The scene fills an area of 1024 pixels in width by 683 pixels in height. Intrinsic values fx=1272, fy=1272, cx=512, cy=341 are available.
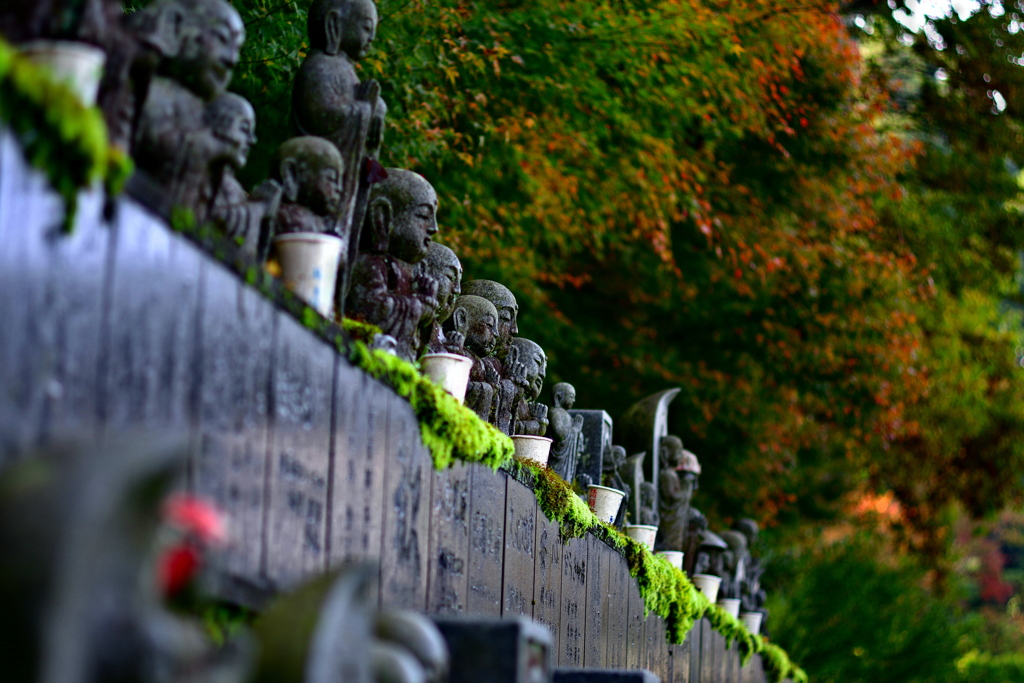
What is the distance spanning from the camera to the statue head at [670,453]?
12912mm

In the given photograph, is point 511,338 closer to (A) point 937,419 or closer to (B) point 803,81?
(B) point 803,81

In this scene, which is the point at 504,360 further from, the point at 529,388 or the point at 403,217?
the point at 403,217

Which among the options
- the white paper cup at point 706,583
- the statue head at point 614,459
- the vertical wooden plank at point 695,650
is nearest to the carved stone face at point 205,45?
the statue head at point 614,459

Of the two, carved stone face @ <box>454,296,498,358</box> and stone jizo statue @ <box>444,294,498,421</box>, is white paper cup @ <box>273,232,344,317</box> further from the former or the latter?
carved stone face @ <box>454,296,498,358</box>

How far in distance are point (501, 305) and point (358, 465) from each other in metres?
3.43

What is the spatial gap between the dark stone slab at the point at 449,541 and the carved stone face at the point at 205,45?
201cm

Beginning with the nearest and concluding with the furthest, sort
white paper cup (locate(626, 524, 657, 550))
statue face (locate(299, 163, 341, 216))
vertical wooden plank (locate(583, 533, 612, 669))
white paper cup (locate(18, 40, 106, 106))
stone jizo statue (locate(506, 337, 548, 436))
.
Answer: white paper cup (locate(18, 40, 106, 106))
statue face (locate(299, 163, 341, 216))
stone jizo statue (locate(506, 337, 548, 436))
vertical wooden plank (locate(583, 533, 612, 669))
white paper cup (locate(626, 524, 657, 550))

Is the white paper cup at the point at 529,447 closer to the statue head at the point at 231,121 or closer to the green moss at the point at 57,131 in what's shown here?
the statue head at the point at 231,121

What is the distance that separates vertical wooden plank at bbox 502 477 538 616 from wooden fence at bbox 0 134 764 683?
441 millimetres

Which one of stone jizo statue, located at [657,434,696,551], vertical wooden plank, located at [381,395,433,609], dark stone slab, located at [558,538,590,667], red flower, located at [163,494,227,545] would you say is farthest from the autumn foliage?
red flower, located at [163,494,227,545]

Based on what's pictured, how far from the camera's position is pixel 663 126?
14039mm

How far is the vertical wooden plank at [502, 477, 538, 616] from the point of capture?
648cm

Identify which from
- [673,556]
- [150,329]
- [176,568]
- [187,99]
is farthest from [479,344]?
[673,556]

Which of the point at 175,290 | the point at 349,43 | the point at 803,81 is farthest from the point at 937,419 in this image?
the point at 175,290
